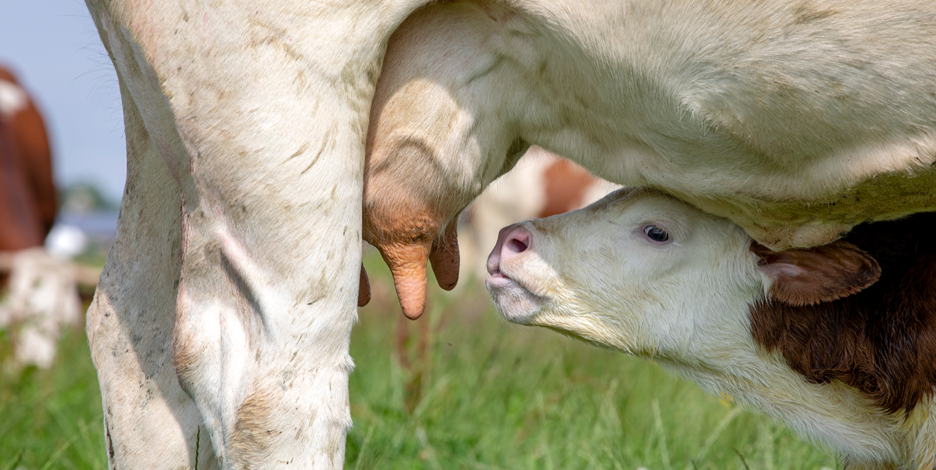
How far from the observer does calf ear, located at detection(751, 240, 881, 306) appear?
242cm

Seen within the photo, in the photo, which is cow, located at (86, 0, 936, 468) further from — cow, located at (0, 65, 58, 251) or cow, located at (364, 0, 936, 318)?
cow, located at (0, 65, 58, 251)

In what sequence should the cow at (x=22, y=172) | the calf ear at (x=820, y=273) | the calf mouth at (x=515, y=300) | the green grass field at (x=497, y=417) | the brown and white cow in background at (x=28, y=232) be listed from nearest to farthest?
the calf ear at (x=820, y=273) < the calf mouth at (x=515, y=300) < the green grass field at (x=497, y=417) < the brown and white cow in background at (x=28, y=232) < the cow at (x=22, y=172)

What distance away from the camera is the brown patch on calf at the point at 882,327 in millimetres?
2426

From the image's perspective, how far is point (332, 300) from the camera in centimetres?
203

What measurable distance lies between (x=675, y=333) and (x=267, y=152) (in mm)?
1459

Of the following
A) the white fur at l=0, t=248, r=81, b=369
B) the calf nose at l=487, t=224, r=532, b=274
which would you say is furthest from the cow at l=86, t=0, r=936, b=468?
the white fur at l=0, t=248, r=81, b=369

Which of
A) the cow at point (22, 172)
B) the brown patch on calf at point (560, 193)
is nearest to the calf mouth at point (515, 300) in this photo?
the brown patch on calf at point (560, 193)

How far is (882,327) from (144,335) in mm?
2138

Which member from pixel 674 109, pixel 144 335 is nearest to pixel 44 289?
pixel 144 335

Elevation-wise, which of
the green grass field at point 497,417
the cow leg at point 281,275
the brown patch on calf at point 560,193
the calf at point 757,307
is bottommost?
the brown patch on calf at point 560,193

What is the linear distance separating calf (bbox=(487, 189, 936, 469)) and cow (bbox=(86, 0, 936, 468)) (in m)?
0.31

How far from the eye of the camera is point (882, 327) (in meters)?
2.50

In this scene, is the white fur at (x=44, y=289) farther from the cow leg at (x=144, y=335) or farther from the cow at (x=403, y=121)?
the cow at (x=403, y=121)

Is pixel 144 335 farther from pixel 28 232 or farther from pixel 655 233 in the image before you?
pixel 28 232
